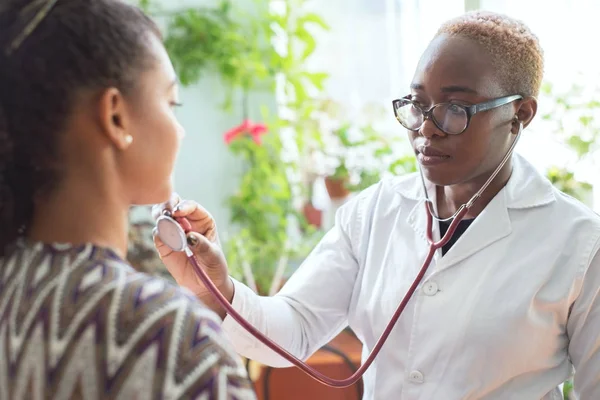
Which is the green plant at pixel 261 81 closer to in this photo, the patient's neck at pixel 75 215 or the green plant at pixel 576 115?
the green plant at pixel 576 115

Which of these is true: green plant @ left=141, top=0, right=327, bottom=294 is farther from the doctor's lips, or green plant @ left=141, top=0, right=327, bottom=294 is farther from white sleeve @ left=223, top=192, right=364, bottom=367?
the doctor's lips

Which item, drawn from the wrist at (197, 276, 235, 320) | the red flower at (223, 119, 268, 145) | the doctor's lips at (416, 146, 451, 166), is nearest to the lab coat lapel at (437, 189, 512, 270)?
the doctor's lips at (416, 146, 451, 166)

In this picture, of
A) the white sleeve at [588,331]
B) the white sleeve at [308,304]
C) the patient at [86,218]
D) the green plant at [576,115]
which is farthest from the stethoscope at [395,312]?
the green plant at [576,115]

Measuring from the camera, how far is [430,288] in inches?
57.2

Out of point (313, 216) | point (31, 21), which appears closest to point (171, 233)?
point (31, 21)

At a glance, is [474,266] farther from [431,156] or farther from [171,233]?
[171,233]

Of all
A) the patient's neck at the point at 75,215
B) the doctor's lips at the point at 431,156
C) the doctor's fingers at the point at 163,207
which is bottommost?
the doctor's fingers at the point at 163,207

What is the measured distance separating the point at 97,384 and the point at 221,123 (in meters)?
2.50

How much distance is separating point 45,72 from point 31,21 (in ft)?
0.20

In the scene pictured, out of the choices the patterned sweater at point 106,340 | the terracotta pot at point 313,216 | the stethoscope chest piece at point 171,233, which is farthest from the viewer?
the terracotta pot at point 313,216

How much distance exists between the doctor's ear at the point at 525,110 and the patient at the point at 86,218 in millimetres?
833

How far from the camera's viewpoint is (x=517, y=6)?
235 cm

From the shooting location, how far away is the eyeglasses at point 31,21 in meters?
0.81

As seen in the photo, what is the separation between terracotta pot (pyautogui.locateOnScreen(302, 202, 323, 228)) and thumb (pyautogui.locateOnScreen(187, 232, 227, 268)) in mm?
1718
